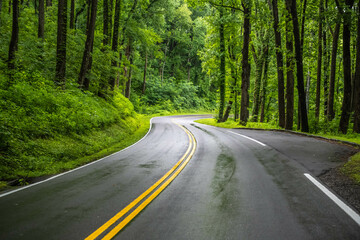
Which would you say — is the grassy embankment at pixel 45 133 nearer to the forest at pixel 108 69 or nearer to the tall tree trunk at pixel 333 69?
the forest at pixel 108 69

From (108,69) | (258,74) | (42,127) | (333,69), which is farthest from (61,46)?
(258,74)

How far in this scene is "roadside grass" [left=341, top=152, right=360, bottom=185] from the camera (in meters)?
6.16

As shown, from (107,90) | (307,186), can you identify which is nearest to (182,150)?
(307,186)

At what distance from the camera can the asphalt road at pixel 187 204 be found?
12.2 ft

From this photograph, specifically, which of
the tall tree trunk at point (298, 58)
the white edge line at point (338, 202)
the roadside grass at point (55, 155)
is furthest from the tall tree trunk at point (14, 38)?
the tall tree trunk at point (298, 58)

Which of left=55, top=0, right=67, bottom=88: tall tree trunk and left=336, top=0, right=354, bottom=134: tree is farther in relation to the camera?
left=336, top=0, right=354, bottom=134: tree

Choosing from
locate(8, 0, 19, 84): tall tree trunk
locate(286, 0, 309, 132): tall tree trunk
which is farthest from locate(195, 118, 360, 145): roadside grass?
locate(8, 0, 19, 84): tall tree trunk

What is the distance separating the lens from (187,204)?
15.9 feet

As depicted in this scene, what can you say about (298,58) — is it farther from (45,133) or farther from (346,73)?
(45,133)

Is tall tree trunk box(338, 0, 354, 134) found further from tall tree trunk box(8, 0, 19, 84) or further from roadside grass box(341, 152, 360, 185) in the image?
tall tree trunk box(8, 0, 19, 84)

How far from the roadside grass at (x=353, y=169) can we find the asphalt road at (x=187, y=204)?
45cm

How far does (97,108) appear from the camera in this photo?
52.0 feet

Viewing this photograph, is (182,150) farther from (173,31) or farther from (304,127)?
(173,31)

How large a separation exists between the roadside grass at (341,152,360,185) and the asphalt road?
452 mm
